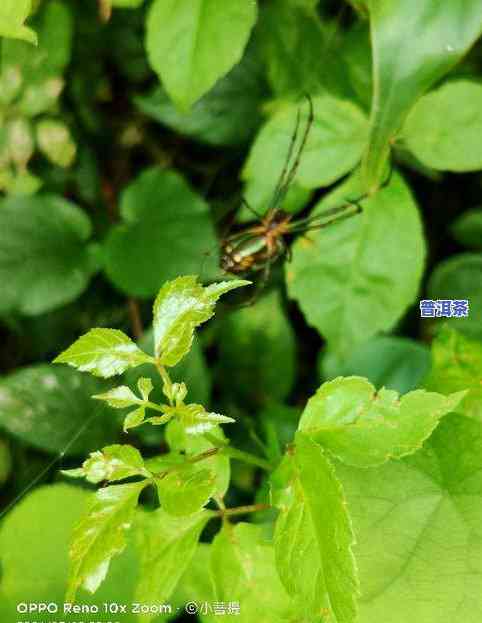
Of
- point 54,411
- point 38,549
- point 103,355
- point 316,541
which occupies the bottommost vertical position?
point 38,549

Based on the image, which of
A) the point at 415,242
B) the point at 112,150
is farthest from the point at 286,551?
the point at 112,150

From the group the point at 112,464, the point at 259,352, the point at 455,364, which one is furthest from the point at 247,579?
the point at 259,352

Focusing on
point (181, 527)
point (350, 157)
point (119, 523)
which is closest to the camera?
point (119, 523)

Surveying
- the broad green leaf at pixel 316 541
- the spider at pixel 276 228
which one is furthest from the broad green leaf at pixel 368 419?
the spider at pixel 276 228

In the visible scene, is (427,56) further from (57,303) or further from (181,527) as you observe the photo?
(57,303)

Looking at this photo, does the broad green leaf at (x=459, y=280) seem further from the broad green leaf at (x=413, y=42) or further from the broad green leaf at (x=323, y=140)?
the broad green leaf at (x=413, y=42)

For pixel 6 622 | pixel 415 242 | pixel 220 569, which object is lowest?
pixel 6 622

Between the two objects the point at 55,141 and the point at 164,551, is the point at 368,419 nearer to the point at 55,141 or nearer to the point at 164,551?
the point at 164,551
